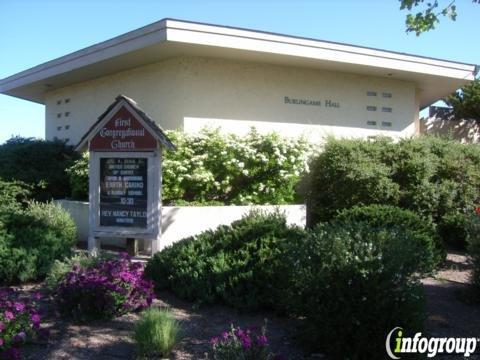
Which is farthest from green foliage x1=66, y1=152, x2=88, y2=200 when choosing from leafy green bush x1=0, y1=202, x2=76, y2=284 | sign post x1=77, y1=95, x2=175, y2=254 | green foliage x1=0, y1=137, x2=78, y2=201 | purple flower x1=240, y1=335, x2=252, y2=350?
purple flower x1=240, y1=335, x2=252, y2=350

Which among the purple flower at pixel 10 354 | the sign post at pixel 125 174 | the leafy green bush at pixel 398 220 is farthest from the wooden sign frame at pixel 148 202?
the purple flower at pixel 10 354

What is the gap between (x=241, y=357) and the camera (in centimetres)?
442

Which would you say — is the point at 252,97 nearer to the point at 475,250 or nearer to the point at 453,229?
the point at 453,229

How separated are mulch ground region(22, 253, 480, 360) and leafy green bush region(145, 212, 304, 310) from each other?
7.8 inches

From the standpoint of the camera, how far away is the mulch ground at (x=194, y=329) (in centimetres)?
514

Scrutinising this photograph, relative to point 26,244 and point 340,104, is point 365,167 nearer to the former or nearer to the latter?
point 340,104

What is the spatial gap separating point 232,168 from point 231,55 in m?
3.24

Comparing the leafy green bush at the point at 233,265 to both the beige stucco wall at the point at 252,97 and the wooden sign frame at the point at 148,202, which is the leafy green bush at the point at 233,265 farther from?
the beige stucco wall at the point at 252,97

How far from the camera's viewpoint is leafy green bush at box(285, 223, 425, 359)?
4.81 m

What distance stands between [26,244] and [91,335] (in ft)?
9.59

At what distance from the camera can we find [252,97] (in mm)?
13805

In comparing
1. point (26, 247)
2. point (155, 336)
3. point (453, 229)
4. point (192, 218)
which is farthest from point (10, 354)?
point (453, 229)

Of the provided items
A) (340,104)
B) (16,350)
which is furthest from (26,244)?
(340,104)

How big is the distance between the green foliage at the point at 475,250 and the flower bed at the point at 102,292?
171 inches
